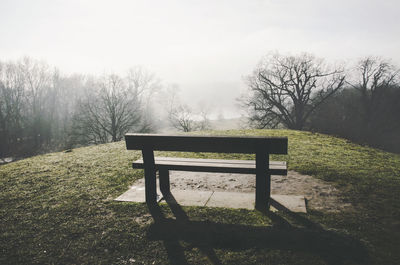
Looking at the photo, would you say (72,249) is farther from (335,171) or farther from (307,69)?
(307,69)

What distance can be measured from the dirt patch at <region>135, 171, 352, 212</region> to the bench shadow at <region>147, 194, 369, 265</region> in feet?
2.74

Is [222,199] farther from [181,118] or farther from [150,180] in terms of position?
[181,118]

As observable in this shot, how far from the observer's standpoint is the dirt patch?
13.1ft

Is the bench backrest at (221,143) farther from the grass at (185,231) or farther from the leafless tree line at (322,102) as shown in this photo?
the leafless tree line at (322,102)

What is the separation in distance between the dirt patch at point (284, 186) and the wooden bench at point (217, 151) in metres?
0.81

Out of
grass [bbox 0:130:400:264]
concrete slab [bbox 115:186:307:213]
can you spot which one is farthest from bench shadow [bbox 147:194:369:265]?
concrete slab [bbox 115:186:307:213]

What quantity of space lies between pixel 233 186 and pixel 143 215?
2006 mm

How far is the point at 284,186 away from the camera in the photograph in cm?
488

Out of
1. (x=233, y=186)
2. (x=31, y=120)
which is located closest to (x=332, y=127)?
(x=233, y=186)

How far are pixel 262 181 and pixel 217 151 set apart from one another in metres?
0.82

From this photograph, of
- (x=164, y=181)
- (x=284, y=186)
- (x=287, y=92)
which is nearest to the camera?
(x=164, y=181)

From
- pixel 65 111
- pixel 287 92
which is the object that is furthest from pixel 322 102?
pixel 65 111

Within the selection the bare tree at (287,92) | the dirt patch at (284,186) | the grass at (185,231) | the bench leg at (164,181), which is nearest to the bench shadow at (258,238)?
the grass at (185,231)

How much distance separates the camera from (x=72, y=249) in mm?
2873
